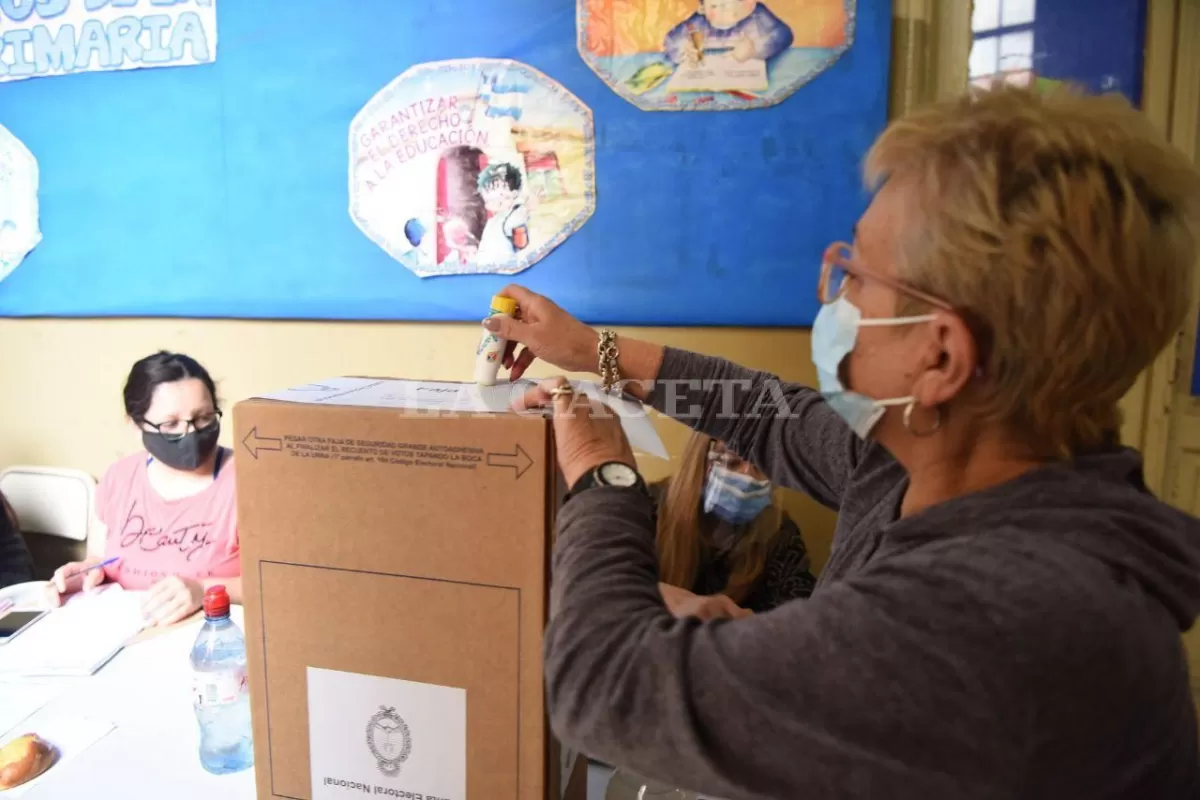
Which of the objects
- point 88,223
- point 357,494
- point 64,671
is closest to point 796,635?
point 357,494

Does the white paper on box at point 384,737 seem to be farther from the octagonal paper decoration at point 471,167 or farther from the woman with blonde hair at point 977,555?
the octagonal paper decoration at point 471,167

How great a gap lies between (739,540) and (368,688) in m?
0.98

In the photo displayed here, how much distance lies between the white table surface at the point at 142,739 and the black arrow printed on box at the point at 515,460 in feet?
1.61

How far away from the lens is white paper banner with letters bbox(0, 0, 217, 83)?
1.72 meters

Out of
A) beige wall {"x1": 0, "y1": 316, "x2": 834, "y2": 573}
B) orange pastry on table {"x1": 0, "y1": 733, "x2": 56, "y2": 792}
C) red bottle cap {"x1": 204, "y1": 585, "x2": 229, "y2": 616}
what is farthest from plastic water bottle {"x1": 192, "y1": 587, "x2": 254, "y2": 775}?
beige wall {"x1": 0, "y1": 316, "x2": 834, "y2": 573}

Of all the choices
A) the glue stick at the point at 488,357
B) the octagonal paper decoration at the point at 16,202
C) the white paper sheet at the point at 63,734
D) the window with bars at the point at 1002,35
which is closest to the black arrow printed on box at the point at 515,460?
the glue stick at the point at 488,357

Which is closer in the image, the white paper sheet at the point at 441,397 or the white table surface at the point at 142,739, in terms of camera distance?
the white paper sheet at the point at 441,397

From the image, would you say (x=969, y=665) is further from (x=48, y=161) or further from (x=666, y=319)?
(x=48, y=161)

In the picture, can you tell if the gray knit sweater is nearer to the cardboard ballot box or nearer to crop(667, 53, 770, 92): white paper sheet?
the cardboard ballot box

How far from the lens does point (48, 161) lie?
1857mm

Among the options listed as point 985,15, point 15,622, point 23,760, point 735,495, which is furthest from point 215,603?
point 985,15

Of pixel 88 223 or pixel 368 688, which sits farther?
pixel 88 223

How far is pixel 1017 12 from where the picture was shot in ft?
4.66

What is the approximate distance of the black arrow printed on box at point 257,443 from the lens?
0.74 metres
